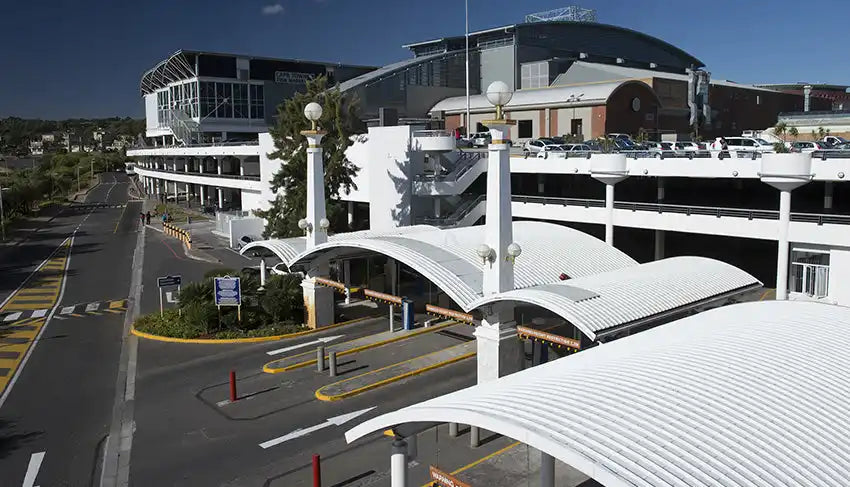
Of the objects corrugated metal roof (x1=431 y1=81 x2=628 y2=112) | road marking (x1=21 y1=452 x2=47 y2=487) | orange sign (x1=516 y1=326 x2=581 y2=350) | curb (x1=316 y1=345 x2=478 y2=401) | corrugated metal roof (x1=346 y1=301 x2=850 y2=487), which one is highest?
corrugated metal roof (x1=431 y1=81 x2=628 y2=112)

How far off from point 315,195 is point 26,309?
14259mm

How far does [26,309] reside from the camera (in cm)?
2964

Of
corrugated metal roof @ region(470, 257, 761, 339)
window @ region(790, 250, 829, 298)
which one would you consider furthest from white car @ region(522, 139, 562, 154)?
corrugated metal roof @ region(470, 257, 761, 339)

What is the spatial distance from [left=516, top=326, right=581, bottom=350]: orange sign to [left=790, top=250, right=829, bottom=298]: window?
572 inches

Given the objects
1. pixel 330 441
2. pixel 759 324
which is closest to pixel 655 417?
pixel 759 324

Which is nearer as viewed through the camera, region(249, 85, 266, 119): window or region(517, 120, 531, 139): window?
region(517, 120, 531, 139): window

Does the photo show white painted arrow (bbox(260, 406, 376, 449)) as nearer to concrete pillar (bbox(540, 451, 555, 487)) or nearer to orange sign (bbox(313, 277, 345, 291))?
concrete pillar (bbox(540, 451, 555, 487))

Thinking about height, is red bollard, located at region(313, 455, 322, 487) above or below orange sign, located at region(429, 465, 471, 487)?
below

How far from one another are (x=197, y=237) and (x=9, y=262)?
12697mm

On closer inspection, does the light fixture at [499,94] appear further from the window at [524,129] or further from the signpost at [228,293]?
the window at [524,129]

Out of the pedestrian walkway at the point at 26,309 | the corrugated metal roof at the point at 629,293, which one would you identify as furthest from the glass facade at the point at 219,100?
the corrugated metal roof at the point at 629,293

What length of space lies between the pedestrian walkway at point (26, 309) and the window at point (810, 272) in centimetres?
2726

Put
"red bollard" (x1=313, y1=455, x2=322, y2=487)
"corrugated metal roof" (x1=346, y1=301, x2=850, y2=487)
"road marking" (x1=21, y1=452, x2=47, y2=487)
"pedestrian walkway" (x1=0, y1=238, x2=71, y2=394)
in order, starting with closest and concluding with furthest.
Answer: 1. "corrugated metal roof" (x1=346, y1=301, x2=850, y2=487)
2. "red bollard" (x1=313, y1=455, x2=322, y2=487)
3. "road marking" (x1=21, y1=452, x2=47, y2=487)
4. "pedestrian walkway" (x1=0, y1=238, x2=71, y2=394)

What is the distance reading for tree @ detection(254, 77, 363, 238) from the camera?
3253cm
